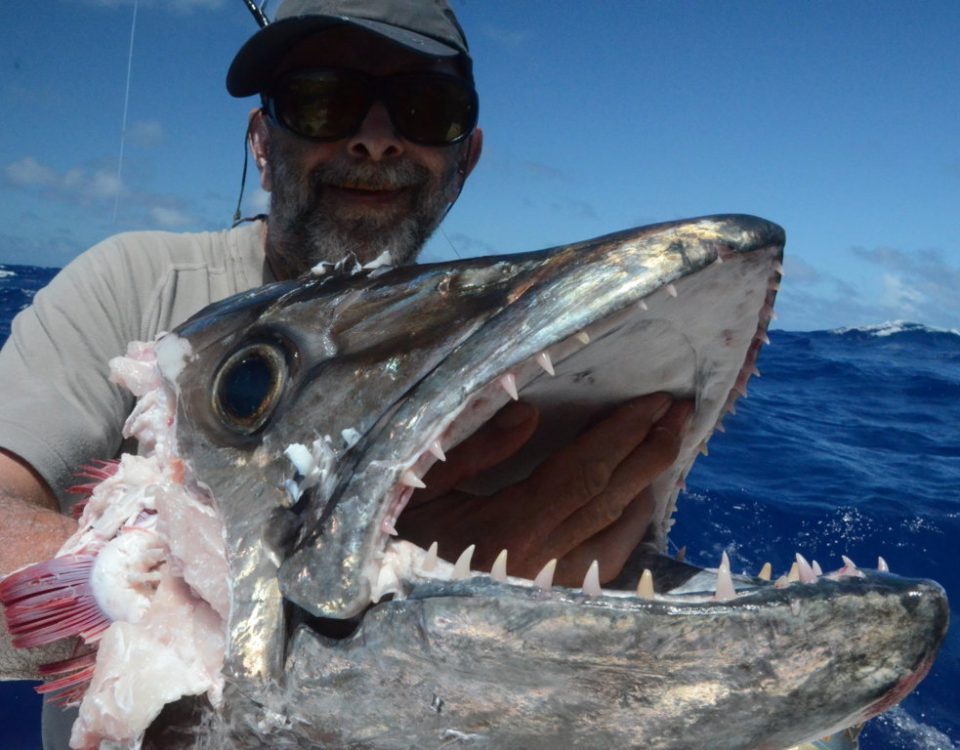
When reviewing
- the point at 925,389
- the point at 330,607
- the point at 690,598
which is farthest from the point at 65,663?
the point at 925,389

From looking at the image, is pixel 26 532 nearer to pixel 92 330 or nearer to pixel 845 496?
pixel 92 330

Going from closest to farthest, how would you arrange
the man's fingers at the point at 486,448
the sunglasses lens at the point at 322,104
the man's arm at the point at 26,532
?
the man's arm at the point at 26,532 → the man's fingers at the point at 486,448 → the sunglasses lens at the point at 322,104

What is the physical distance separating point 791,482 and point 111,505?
8984mm

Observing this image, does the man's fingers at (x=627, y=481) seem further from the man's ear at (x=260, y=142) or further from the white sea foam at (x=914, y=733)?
the white sea foam at (x=914, y=733)

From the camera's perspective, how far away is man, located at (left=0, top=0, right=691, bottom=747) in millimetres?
1795

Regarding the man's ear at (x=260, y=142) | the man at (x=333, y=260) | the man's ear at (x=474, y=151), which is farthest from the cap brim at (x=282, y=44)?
the man's ear at (x=474, y=151)

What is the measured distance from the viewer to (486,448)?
1.80 metres

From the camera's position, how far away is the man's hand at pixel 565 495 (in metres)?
1.77

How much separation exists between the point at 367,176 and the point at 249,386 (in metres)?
1.86

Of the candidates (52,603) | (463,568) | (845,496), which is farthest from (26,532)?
(845,496)

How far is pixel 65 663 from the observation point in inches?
59.1

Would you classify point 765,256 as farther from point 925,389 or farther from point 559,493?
point 925,389

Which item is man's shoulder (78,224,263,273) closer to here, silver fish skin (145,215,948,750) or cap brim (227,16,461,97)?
cap brim (227,16,461,97)

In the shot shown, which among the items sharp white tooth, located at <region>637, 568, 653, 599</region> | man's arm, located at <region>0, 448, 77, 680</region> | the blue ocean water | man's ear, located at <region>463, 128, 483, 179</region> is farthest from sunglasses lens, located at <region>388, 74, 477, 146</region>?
the blue ocean water
